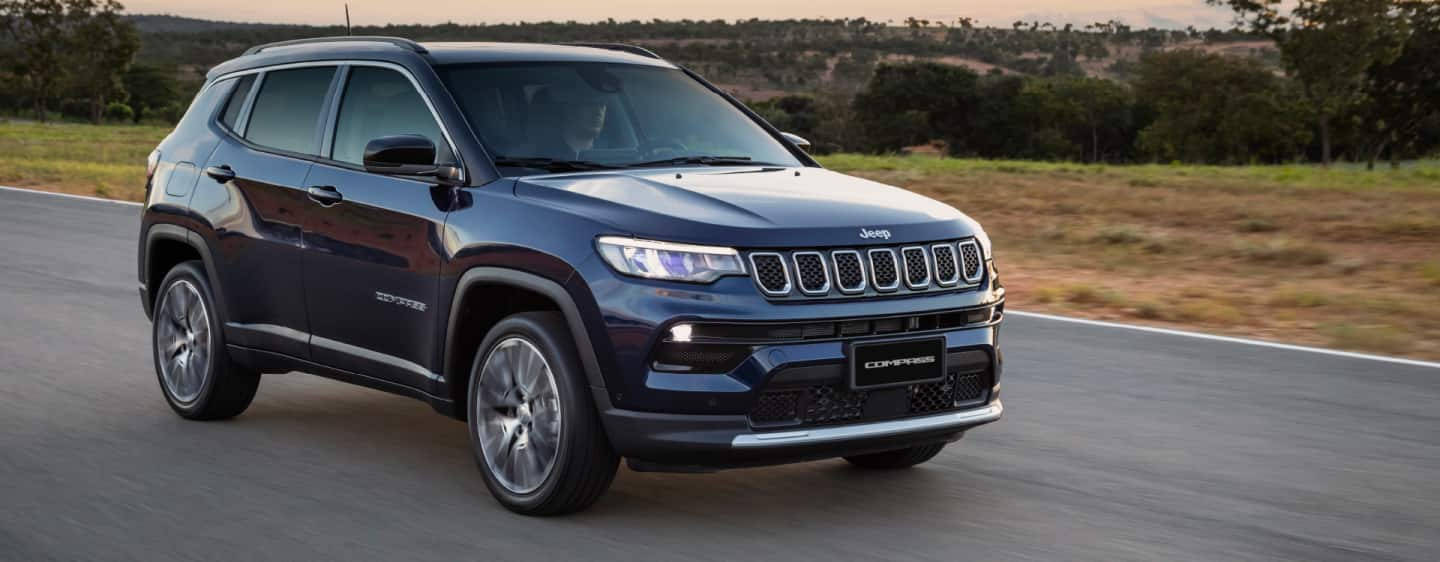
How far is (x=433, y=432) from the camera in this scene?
23.5 feet

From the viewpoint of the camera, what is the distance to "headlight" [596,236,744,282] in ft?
16.9

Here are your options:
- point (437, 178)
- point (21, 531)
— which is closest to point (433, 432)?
point (437, 178)

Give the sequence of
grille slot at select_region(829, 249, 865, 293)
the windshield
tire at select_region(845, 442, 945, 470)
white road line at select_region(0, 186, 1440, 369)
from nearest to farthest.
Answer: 1. grille slot at select_region(829, 249, 865, 293)
2. the windshield
3. tire at select_region(845, 442, 945, 470)
4. white road line at select_region(0, 186, 1440, 369)

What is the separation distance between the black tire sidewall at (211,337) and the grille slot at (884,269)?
3115 millimetres

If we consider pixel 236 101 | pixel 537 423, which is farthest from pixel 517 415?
pixel 236 101

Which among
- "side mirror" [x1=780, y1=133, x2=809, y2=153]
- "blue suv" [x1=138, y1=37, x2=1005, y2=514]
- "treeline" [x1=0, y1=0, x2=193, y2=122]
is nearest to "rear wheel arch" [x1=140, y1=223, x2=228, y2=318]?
"blue suv" [x1=138, y1=37, x2=1005, y2=514]

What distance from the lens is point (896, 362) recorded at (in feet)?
17.7

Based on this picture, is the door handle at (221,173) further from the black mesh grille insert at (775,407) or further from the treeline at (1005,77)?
the treeline at (1005,77)

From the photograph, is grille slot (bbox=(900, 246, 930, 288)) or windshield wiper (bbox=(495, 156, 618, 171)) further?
windshield wiper (bbox=(495, 156, 618, 171))

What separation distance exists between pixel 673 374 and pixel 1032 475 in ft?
5.75

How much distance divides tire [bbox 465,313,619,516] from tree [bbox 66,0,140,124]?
111m

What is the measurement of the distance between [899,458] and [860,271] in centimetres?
128

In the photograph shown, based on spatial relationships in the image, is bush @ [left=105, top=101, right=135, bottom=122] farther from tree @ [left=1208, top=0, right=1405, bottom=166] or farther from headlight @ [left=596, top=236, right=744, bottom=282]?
headlight @ [left=596, top=236, right=744, bottom=282]

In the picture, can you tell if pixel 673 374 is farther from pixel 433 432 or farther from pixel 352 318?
pixel 433 432
